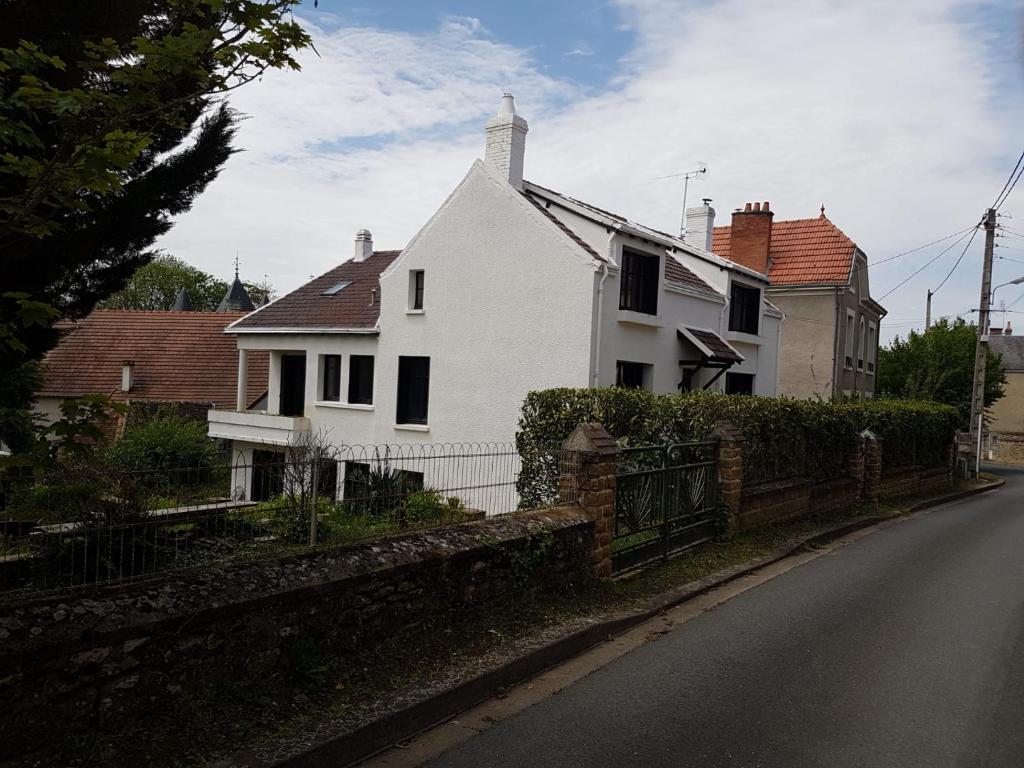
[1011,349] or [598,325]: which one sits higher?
[1011,349]

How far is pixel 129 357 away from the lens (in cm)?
3098

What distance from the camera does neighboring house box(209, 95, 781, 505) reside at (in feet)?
56.8

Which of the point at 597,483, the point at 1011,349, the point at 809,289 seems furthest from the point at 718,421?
the point at 1011,349

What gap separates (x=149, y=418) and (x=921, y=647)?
2308 centimetres

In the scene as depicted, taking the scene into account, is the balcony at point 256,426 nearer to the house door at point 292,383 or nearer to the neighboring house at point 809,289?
the house door at point 292,383

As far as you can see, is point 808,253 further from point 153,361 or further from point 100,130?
point 100,130

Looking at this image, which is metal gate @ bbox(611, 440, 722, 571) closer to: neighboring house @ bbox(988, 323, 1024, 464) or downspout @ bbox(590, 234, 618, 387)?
downspout @ bbox(590, 234, 618, 387)

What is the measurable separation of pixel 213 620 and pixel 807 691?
13.3 feet

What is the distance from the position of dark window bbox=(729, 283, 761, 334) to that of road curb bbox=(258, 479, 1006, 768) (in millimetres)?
14717

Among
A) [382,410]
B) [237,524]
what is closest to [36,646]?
[237,524]

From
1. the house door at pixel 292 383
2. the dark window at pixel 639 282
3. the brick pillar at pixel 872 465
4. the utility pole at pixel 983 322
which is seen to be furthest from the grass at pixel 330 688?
the utility pole at pixel 983 322

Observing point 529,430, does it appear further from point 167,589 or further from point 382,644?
point 167,589

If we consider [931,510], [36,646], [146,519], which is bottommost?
[931,510]

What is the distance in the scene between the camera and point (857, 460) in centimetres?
1617
